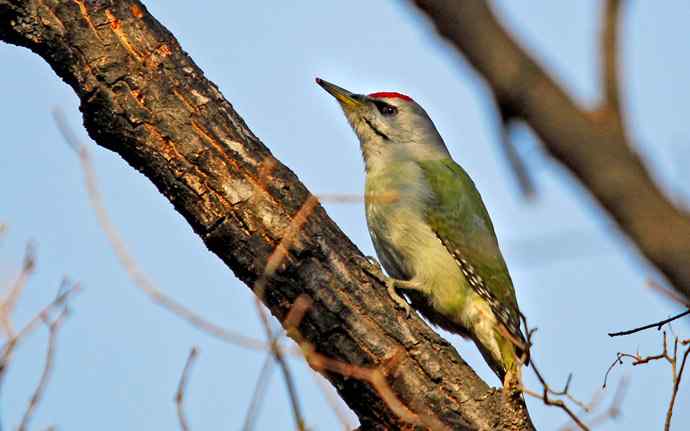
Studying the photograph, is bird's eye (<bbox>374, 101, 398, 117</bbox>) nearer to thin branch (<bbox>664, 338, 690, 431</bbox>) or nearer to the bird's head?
the bird's head

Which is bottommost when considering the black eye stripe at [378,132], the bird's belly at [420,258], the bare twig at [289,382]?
the bare twig at [289,382]

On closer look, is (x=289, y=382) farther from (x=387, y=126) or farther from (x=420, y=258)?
(x=387, y=126)

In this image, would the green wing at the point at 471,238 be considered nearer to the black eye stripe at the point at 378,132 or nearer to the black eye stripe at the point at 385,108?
the black eye stripe at the point at 378,132

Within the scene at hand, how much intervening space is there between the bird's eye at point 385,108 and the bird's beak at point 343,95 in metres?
0.16

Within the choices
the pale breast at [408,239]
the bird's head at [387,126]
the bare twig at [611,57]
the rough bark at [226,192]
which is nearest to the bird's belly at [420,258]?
the pale breast at [408,239]

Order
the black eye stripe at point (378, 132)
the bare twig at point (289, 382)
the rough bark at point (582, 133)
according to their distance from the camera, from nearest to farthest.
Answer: the rough bark at point (582, 133) < the bare twig at point (289, 382) < the black eye stripe at point (378, 132)

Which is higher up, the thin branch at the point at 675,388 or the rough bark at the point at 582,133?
the thin branch at the point at 675,388

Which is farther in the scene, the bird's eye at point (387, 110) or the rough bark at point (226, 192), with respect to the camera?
the bird's eye at point (387, 110)

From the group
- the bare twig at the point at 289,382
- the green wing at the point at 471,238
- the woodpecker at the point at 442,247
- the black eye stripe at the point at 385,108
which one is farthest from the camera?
the black eye stripe at the point at 385,108

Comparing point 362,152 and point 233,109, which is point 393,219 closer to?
point 362,152

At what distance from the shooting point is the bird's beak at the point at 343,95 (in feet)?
25.5

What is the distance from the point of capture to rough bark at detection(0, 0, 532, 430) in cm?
473

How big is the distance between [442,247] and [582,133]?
5.04m

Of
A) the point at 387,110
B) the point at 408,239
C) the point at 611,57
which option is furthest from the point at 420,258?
the point at 611,57
